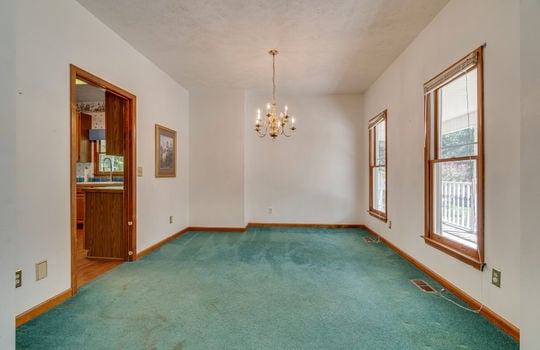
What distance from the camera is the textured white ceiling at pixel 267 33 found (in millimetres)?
2441

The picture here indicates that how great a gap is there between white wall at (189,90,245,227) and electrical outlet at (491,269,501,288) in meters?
3.82

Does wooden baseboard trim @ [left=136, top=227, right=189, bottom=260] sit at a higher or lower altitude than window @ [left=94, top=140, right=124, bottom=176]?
lower

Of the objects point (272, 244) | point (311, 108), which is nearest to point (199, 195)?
point (272, 244)

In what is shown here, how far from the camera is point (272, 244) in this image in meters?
4.05

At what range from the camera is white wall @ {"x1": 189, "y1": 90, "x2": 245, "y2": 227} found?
497 centimetres

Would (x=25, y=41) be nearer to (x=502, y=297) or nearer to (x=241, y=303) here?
(x=241, y=303)

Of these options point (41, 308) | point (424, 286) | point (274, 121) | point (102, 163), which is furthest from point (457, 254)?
point (102, 163)

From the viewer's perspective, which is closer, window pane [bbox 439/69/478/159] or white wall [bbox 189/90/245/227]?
window pane [bbox 439/69/478/159]

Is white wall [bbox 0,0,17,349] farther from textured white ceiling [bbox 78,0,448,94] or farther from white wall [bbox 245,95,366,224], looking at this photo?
white wall [bbox 245,95,366,224]

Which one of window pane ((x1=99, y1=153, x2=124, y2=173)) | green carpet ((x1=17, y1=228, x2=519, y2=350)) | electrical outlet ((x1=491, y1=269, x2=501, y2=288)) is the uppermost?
window pane ((x1=99, y1=153, x2=124, y2=173))

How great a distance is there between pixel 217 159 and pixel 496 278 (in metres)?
4.39

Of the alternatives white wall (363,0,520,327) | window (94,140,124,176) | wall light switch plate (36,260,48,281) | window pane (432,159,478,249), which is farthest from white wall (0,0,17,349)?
window (94,140,124,176)

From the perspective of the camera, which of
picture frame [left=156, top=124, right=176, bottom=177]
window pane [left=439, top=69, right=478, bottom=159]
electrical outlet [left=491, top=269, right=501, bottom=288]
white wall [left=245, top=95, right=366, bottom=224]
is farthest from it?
white wall [left=245, top=95, right=366, bottom=224]

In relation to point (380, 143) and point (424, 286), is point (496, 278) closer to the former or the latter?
point (424, 286)
